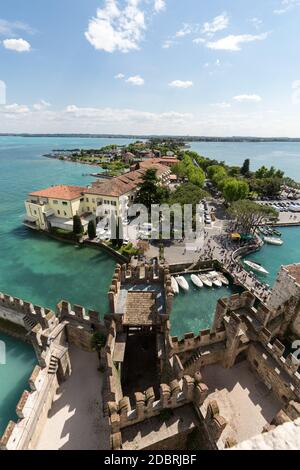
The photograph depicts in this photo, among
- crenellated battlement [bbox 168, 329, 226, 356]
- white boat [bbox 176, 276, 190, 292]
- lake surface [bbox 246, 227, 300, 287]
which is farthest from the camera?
lake surface [bbox 246, 227, 300, 287]

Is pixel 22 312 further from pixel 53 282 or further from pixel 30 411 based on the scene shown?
pixel 30 411

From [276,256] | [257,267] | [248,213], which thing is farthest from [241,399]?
[248,213]

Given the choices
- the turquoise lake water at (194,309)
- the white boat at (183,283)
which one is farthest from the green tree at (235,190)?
the white boat at (183,283)

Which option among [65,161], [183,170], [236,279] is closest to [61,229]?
[236,279]

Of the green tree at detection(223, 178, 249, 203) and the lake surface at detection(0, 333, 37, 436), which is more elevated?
the green tree at detection(223, 178, 249, 203)

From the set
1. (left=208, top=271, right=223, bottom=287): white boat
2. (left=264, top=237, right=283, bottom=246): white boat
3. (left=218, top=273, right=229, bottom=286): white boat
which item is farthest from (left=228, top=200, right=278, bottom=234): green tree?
(left=208, top=271, right=223, bottom=287): white boat

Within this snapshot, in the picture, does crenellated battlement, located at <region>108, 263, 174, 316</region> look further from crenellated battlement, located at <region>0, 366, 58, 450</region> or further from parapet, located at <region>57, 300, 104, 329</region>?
crenellated battlement, located at <region>0, 366, 58, 450</region>

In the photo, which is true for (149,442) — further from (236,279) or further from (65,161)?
(65,161)
